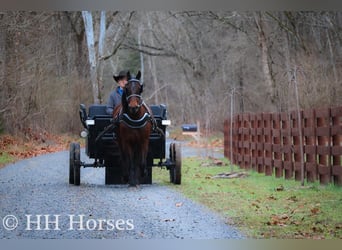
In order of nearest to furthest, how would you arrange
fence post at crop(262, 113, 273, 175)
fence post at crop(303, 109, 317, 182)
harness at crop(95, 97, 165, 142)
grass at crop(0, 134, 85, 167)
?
1. harness at crop(95, 97, 165, 142)
2. grass at crop(0, 134, 85, 167)
3. fence post at crop(303, 109, 317, 182)
4. fence post at crop(262, 113, 273, 175)

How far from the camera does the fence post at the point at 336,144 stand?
7270mm

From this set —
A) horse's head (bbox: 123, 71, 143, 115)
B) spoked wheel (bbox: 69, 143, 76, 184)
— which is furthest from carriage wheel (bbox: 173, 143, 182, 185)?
spoked wheel (bbox: 69, 143, 76, 184)

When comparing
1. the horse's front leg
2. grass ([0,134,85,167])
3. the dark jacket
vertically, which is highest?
the dark jacket

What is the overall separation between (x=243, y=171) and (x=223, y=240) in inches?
51.8

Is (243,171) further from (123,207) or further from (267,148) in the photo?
(123,207)

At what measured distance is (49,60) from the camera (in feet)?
25.3

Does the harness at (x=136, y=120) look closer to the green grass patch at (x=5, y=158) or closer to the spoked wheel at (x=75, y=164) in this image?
the spoked wheel at (x=75, y=164)

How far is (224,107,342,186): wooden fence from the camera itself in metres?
7.38

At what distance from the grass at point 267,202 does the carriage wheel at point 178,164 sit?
5cm

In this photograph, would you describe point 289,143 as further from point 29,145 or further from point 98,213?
point 29,145

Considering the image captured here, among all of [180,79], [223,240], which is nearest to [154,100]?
[180,79]

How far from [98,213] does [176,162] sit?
954 millimetres

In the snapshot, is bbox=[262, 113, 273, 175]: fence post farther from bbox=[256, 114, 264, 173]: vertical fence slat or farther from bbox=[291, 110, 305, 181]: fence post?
bbox=[291, 110, 305, 181]: fence post

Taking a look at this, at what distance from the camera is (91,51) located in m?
7.85
